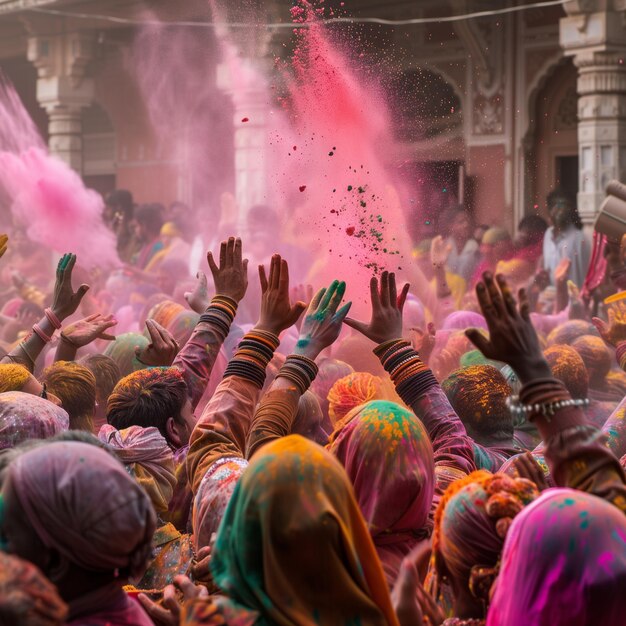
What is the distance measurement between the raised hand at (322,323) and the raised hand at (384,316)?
0.07m

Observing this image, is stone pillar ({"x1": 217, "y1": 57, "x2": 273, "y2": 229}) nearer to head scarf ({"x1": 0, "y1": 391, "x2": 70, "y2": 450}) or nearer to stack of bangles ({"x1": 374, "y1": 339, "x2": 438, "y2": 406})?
stack of bangles ({"x1": 374, "y1": 339, "x2": 438, "y2": 406})

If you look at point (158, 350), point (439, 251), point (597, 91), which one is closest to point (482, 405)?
point (158, 350)

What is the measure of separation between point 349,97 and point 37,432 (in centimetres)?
663

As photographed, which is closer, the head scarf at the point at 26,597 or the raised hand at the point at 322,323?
the head scarf at the point at 26,597

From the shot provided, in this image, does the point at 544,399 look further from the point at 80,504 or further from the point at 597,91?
the point at 597,91

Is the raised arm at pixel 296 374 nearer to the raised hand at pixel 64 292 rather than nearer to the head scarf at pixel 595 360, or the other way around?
the raised hand at pixel 64 292

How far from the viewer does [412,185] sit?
32.6ft

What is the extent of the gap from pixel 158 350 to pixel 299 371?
99cm

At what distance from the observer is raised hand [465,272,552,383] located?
2184 mm

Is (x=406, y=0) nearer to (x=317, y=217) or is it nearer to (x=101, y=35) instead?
(x=317, y=217)

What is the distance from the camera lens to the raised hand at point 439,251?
888cm

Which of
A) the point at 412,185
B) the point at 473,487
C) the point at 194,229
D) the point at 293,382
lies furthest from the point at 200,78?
the point at 473,487

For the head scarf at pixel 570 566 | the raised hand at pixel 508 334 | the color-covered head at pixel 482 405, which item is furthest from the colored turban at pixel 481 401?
the head scarf at pixel 570 566

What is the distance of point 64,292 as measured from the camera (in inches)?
160
